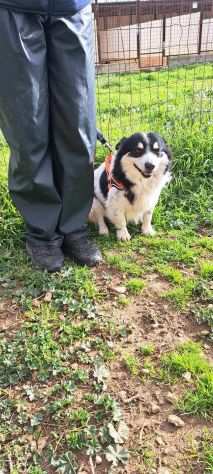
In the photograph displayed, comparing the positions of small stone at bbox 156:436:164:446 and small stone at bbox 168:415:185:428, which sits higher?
small stone at bbox 168:415:185:428

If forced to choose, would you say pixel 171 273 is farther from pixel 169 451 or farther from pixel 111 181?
pixel 169 451

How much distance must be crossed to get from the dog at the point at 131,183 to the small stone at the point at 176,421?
4.28 ft

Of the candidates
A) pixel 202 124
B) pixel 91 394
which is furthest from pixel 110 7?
pixel 91 394

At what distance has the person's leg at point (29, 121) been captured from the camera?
1910mm

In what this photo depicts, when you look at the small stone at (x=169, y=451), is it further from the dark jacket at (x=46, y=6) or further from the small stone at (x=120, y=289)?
the dark jacket at (x=46, y=6)

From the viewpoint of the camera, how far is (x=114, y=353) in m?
1.93

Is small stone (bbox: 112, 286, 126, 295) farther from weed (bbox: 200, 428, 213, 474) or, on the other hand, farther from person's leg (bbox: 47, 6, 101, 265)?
weed (bbox: 200, 428, 213, 474)

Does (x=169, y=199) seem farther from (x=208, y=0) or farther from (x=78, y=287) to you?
(x=208, y=0)

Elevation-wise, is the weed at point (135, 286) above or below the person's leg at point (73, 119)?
below

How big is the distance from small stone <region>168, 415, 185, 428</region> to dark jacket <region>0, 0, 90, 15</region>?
5.77 feet

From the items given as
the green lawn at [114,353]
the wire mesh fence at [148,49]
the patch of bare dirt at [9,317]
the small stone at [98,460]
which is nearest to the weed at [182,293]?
the green lawn at [114,353]

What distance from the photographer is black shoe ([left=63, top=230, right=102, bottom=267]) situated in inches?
98.0

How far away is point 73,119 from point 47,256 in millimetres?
761

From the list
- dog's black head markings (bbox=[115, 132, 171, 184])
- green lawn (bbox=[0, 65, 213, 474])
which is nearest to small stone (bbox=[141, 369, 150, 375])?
green lawn (bbox=[0, 65, 213, 474])
